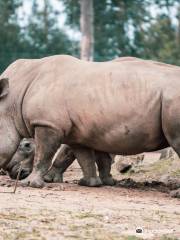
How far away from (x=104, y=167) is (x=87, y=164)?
52 centimetres

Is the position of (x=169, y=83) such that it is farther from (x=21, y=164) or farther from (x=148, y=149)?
(x=21, y=164)

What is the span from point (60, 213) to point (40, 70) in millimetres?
3259

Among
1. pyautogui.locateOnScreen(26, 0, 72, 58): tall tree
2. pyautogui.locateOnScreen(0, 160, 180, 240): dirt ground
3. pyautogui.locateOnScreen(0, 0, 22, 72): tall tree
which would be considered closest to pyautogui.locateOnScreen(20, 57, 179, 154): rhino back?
pyautogui.locateOnScreen(0, 160, 180, 240): dirt ground

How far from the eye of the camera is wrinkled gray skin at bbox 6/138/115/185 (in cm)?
1045

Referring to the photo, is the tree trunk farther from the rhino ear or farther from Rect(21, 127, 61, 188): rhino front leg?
Rect(21, 127, 61, 188): rhino front leg

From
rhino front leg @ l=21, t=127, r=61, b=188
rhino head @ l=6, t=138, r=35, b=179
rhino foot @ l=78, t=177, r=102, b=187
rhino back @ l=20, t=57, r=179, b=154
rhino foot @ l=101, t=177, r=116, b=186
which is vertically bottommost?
rhino foot @ l=101, t=177, r=116, b=186

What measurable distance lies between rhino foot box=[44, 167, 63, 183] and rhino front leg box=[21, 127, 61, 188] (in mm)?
572

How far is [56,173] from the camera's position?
10586mm

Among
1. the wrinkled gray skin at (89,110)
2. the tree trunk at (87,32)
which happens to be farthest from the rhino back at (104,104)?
the tree trunk at (87,32)

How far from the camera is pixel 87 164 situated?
10.2 metres

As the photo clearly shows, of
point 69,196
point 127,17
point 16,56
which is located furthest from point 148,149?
point 127,17

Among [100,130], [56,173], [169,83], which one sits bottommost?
[56,173]

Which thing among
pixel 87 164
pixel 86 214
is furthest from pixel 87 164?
pixel 86 214

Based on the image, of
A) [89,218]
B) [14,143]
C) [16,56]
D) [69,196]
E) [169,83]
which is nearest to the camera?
[89,218]
